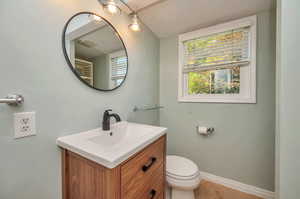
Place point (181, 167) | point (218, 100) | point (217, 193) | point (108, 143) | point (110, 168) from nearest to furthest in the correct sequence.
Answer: point (110, 168) → point (108, 143) → point (181, 167) → point (217, 193) → point (218, 100)

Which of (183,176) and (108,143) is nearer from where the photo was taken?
(108,143)

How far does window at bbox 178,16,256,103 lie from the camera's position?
1.38 metres

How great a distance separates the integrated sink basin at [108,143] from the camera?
59 cm

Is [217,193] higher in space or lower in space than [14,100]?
lower

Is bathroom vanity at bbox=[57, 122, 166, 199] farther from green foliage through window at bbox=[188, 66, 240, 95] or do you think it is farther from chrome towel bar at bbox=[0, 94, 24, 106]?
green foliage through window at bbox=[188, 66, 240, 95]

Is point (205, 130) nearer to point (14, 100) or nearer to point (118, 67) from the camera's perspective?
point (118, 67)

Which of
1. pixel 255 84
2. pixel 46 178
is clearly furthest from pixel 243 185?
pixel 46 178

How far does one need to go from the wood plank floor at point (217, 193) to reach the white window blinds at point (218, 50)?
4.83 feet

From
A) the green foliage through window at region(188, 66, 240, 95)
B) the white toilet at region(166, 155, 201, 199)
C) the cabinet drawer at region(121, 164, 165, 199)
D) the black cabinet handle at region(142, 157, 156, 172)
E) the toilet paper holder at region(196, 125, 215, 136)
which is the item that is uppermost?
the green foliage through window at region(188, 66, 240, 95)

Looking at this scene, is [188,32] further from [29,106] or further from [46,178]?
[46,178]

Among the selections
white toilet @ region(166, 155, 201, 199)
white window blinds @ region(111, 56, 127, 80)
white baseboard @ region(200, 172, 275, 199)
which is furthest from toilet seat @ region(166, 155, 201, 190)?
white window blinds @ region(111, 56, 127, 80)

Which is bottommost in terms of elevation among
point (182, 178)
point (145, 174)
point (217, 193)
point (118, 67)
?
point (217, 193)

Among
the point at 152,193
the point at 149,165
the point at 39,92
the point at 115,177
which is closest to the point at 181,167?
the point at 152,193

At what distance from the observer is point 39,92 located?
2.46ft
